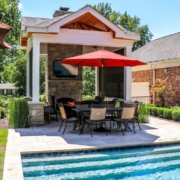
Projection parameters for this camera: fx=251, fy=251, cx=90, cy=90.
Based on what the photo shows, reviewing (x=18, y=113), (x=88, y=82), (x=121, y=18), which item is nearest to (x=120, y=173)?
(x=18, y=113)

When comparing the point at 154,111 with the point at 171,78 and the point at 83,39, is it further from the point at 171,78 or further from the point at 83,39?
the point at 83,39

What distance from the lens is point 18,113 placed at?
9.48 m

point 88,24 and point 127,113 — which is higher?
point 88,24

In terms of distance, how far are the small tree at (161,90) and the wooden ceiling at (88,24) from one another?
18.5ft

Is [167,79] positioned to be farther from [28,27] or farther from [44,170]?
[44,170]

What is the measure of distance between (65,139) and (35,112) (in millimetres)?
2764

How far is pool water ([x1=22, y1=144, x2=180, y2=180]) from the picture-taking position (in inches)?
Answer: 202

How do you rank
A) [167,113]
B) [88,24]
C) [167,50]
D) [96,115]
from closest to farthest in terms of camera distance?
[96,115], [88,24], [167,113], [167,50]

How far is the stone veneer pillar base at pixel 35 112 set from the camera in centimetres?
986

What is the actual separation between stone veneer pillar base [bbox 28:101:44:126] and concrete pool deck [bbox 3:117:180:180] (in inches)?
17.5

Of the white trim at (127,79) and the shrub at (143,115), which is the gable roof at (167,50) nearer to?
the white trim at (127,79)

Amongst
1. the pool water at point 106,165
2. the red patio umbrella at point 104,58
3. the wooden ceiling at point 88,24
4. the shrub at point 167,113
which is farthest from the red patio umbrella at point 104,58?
the shrub at point 167,113

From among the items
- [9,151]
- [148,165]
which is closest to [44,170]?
[9,151]

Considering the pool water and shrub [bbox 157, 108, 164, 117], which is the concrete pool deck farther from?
shrub [bbox 157, 108, 164, 117]
